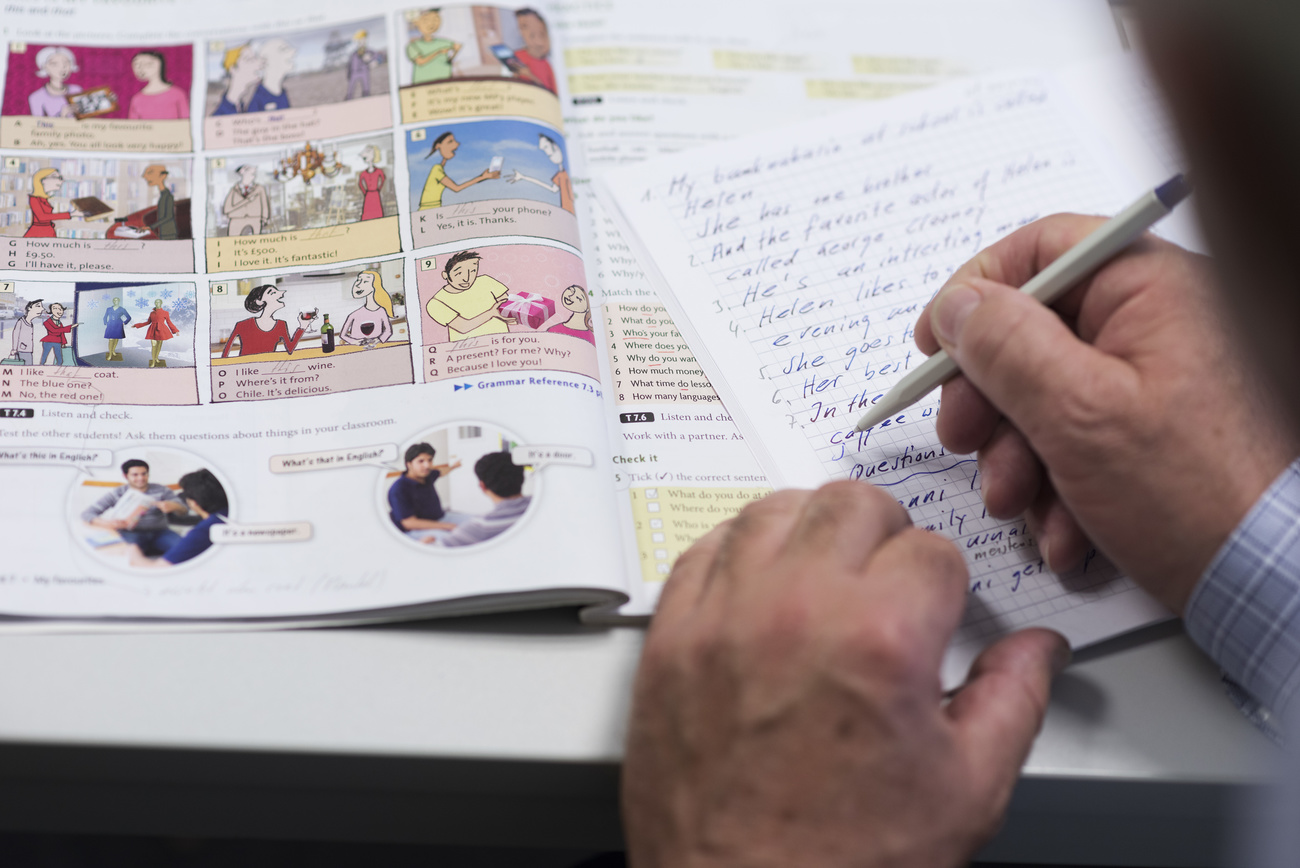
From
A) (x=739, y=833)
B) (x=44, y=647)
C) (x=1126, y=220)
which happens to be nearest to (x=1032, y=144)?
(x=1126, y=220)

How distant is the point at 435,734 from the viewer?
377 mm

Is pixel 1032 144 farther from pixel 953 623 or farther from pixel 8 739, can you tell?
pixel 8 739

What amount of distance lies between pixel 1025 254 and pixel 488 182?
30 centimetres

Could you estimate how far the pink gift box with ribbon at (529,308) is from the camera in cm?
48

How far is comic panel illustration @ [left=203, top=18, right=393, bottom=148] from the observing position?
22.1 inches

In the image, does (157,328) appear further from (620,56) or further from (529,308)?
(620,56)

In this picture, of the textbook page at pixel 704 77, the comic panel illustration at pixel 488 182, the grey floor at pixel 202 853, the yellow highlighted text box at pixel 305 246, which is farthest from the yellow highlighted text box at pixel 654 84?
the grey floor at pixel 202 853

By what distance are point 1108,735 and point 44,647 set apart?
47 cm

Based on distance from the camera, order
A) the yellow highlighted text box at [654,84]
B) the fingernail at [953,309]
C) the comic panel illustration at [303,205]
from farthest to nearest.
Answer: the yellow highlighted text box at [654,84] → the comic panel illustration at [303,205] → the fingernail at [953,309]

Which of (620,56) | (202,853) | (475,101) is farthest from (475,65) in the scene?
(202,853)

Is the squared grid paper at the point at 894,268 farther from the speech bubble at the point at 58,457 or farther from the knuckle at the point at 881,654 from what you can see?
the speech bubble at the point at 58,457

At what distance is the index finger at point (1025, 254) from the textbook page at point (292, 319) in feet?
0.61

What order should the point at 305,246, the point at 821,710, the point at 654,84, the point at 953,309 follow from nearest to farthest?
1. the point at 821,710
2. the point at 953,309
3. the point at 305,246
4. the point at 654,84

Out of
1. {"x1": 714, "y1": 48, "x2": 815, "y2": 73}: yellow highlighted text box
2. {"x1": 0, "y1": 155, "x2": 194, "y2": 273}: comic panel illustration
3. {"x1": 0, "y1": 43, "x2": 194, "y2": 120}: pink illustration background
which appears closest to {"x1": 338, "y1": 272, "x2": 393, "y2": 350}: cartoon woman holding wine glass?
{"x1": 0, "y1": 155, "x2": 194, "y2": 273}: comic panel illustration
